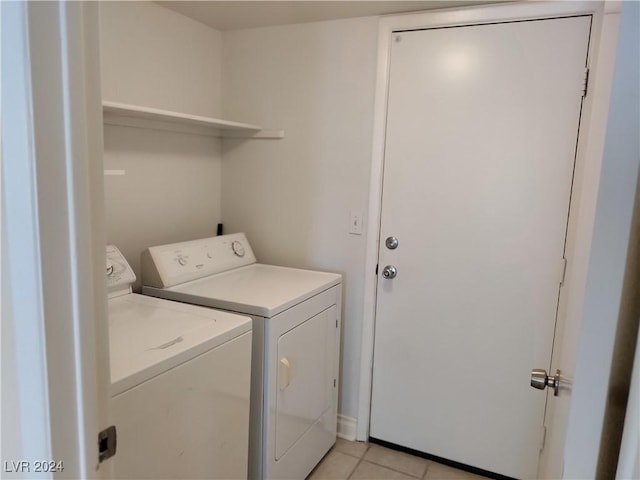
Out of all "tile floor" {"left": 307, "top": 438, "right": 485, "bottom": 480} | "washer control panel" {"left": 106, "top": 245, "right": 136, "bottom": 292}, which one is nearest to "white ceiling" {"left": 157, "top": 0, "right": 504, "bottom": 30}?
"washer control panel" {"left": 106, "top": 245, "right": 136, "bottom": 292}

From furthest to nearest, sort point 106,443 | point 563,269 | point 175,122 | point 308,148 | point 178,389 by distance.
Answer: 1. point 308,148
2. point 175,122
3. point 563,269
4. point 178,389
5. point 106,443

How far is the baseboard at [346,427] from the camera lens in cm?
253

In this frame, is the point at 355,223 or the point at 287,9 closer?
the point at 287,9

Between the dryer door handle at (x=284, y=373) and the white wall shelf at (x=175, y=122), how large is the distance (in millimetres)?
1146

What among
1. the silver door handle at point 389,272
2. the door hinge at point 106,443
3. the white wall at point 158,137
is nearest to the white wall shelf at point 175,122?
the white wall at point 158,137

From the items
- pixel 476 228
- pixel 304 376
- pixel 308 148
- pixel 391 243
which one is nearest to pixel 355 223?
pixel 391 243

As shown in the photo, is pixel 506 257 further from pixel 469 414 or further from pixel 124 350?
pixel 124 350

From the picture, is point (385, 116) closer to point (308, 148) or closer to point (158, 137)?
point (308, 148)

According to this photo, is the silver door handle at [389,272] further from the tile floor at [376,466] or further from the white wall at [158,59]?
the white wall at [158,59]

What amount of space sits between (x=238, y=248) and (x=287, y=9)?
1206 mm

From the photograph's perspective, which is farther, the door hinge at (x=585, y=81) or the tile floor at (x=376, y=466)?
the tile floor at (x=376, y=466)

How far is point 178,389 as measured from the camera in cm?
134

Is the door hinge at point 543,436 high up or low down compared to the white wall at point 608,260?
down

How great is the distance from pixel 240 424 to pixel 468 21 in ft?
6.28
